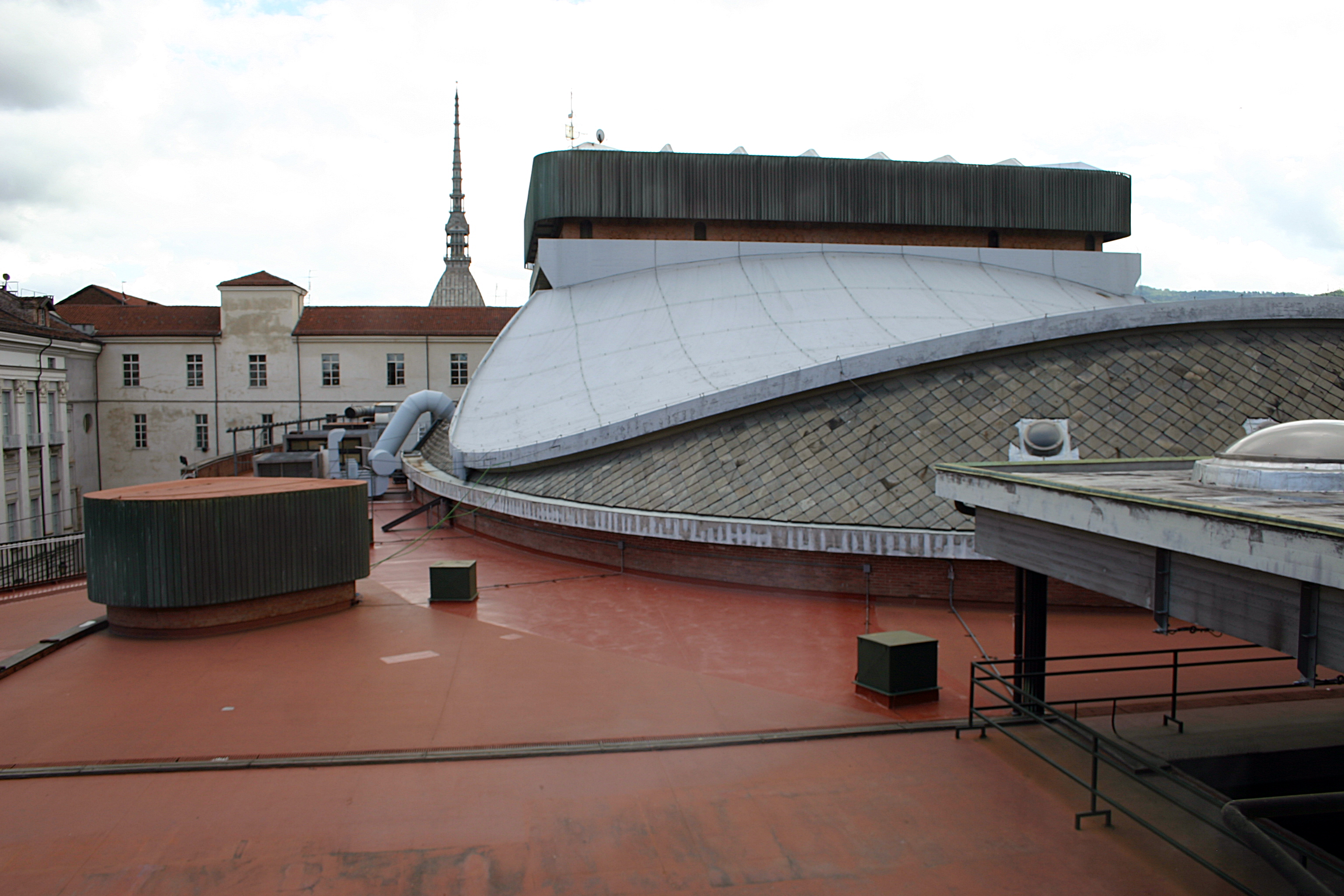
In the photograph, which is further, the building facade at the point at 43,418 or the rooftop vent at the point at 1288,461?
the building facade at the point at 43,418

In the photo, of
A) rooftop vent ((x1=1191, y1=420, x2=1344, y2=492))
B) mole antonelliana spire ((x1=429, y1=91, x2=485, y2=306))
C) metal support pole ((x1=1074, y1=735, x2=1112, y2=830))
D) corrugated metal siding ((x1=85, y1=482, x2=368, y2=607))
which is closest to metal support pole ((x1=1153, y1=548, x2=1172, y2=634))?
metal support pole ((x1=1074, y1=735, x2=1112, y2=830))

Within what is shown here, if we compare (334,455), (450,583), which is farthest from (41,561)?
(334,455)

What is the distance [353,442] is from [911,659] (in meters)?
30.5

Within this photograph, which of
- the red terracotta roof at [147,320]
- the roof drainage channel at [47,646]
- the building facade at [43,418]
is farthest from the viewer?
the red terracotta roof at [147,320]

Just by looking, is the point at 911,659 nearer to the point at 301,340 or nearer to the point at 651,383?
the point at 651,383

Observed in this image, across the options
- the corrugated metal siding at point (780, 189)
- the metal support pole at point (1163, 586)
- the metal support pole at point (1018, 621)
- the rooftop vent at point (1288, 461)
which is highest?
the corrugated metal siding at point (780, 189)

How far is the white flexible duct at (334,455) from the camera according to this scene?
110 feet

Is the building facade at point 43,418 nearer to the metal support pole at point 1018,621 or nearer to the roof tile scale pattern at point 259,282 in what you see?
Answer: the roof tile scale pattern at point 259,282

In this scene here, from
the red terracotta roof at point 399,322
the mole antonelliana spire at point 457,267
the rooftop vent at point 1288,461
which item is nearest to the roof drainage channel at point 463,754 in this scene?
the rooftop vent at point 1288,461

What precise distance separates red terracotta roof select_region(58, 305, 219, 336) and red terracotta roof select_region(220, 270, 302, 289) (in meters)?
2.79

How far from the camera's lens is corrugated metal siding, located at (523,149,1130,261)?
91.1 feet

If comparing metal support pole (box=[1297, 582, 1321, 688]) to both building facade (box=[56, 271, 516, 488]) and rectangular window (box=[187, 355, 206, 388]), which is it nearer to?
building facade (box=[56, 271, 516, 488])

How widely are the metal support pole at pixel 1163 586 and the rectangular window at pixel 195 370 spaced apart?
50757 mm

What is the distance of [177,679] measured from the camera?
11.2 m
